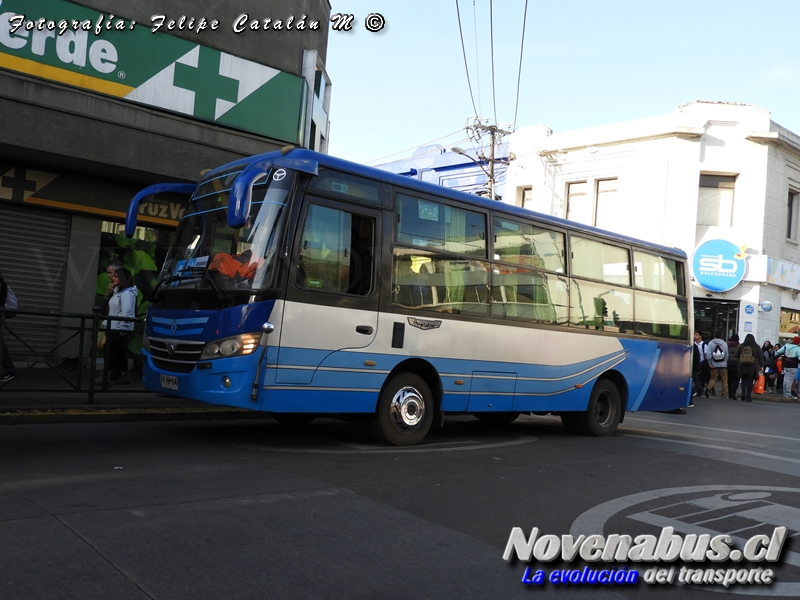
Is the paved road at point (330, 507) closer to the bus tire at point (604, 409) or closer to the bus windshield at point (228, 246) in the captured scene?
the bus tire at point (604, 409)

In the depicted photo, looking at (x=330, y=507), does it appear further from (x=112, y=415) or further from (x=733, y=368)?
(x=733, y=368)

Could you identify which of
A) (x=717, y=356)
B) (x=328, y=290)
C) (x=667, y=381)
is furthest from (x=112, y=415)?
(x=717, y=356)

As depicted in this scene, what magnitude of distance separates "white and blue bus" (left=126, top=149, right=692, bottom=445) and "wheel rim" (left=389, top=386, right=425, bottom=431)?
0.02 metres

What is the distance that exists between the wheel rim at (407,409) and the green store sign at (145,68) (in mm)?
7834

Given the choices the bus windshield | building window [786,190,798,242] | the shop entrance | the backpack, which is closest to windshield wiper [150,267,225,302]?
the bus windshield

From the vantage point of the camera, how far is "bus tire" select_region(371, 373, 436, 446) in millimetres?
8656

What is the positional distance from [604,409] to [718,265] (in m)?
19.4

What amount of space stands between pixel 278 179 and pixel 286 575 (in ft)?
15.1

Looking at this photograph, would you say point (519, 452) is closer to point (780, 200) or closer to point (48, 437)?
point (48, 437)

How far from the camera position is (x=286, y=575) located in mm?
4184

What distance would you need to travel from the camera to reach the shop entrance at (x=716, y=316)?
2922 centimetres

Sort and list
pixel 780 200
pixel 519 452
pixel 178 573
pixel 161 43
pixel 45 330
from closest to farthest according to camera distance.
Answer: pixel 178 573 < pixel 519 452 < pixel 45 330 < pixel 161 43 < pixel 780 200

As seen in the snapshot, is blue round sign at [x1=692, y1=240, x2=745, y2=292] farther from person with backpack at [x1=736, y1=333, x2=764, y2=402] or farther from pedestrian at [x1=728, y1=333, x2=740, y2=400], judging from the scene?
person with backpack at [x1=736, y1=333, x2=764, y2=402]

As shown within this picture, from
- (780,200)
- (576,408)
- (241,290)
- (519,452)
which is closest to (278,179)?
(241,290)
